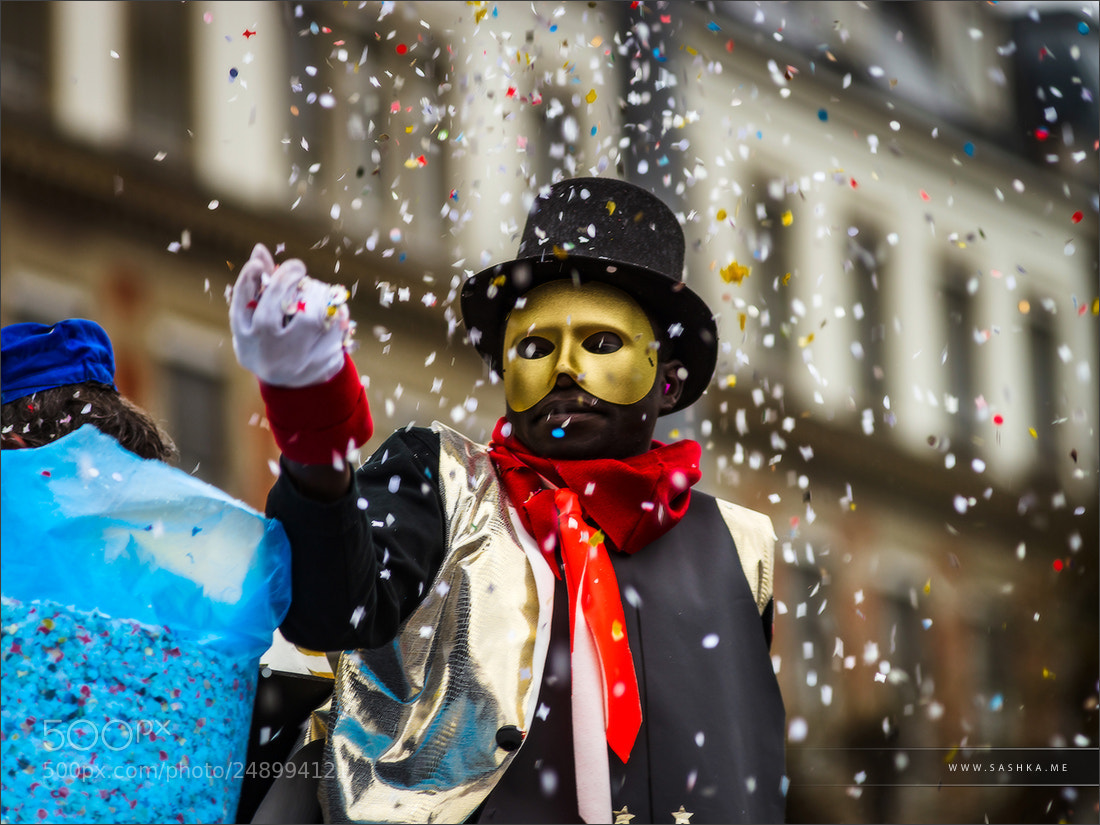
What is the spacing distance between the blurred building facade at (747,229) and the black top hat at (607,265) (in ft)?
0.49

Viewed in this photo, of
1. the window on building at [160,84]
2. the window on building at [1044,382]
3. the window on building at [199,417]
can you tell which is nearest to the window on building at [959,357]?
the window on building at [1044,382]

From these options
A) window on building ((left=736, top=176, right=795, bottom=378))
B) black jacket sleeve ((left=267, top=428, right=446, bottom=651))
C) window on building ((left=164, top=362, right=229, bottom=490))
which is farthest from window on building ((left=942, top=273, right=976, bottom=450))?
black jacket sleeve ((left=267, top=428, right=446, bottom=651))

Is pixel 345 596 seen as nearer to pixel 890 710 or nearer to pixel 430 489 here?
pixel 430 489

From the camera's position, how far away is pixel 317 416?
1.99 m

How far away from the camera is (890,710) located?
330 inches

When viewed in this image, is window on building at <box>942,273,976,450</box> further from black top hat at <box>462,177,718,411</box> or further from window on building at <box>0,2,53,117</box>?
black top hat at <box>462,177,718,411</box>

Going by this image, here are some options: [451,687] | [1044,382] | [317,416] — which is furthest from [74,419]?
[1044,382]

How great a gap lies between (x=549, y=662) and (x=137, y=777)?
2.87 ft

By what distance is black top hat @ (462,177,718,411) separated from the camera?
9.55 ft

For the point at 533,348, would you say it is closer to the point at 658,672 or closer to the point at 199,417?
the point at 658,672

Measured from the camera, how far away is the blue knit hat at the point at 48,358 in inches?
93.0

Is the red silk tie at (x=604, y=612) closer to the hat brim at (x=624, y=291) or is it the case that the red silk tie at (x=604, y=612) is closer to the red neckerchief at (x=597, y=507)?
the red neckerchief at (x=597, y=507)

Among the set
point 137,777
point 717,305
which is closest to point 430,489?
point 137,777

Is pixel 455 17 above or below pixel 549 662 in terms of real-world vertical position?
above
